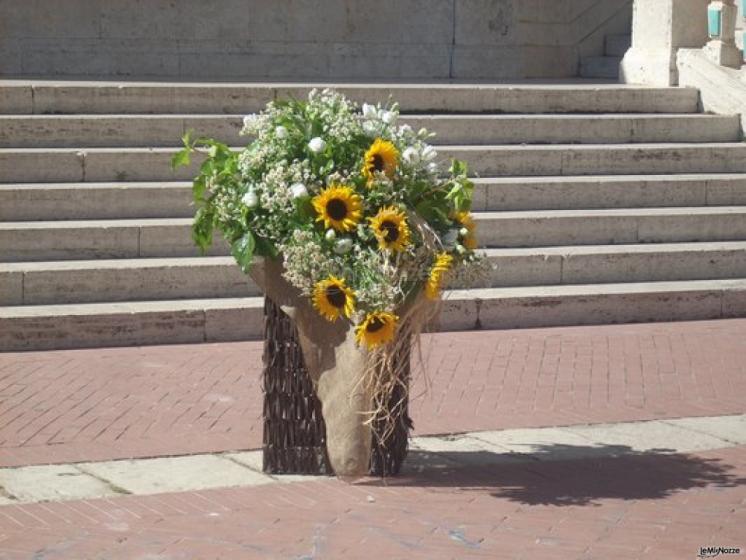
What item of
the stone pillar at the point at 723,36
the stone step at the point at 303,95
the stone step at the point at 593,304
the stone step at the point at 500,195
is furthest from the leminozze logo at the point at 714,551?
the stone pillar at the point at 723,36

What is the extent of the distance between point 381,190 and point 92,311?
371cm

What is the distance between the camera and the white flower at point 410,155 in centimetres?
627

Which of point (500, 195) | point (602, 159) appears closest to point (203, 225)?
point (500, 195)

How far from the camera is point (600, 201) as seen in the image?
1161 cm

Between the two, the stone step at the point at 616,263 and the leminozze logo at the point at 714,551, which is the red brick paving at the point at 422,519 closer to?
the leminozze logo at the point at 714,551

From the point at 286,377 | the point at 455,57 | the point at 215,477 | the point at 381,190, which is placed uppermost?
the point at 455,57

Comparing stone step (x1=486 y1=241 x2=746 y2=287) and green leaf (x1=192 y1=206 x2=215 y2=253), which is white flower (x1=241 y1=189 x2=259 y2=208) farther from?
stone step (x1=486 y1=241 x2=746 y2=287)

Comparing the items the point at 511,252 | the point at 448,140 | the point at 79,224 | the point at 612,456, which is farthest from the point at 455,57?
the point at 612,456

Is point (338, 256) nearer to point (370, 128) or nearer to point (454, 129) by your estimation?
point (370, 128)

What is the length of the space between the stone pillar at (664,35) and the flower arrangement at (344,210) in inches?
296

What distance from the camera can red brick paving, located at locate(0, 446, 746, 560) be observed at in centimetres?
552

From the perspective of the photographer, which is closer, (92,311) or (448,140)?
(92,311)

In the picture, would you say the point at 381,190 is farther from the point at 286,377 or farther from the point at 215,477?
the point at 215,477

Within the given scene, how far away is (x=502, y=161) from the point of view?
1165cm
